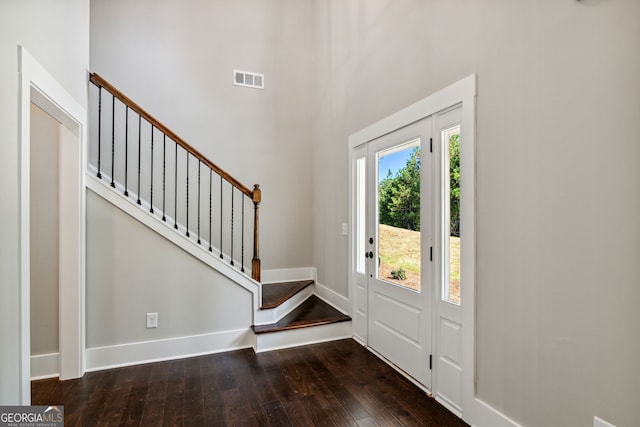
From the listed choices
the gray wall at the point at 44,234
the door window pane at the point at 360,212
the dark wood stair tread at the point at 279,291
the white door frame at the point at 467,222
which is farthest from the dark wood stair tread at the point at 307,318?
the gray wall at the point at 44,234

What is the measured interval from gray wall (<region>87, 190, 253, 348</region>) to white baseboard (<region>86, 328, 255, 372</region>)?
5 centimetres

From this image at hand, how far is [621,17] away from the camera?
135 cm

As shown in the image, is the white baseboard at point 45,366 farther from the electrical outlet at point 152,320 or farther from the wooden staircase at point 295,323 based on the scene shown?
the wooden staircase at point 295,323

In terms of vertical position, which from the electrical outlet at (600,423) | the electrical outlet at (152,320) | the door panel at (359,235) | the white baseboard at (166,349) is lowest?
the white baseboard at (166,349)

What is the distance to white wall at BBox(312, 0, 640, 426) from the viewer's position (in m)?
1.35

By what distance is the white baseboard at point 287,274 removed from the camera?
4633 millimetres

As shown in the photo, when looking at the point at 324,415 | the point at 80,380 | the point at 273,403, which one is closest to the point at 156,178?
the point at 80,380

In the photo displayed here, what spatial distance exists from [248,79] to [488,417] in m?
4.60

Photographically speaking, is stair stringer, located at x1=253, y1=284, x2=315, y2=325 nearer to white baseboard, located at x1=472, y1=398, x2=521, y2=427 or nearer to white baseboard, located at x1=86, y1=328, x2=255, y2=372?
white baseboard, located at x1=86, y1=328, x2=255, y2=372

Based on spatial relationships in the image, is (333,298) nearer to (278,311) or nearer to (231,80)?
(278,311)

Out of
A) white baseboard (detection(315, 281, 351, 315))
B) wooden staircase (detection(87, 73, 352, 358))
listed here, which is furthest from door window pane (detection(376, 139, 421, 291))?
wooden staircase (detection(87, 73, 352, 358))

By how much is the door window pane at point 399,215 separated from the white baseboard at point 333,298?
0.77 metres

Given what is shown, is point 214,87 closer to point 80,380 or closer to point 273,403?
point 80,380

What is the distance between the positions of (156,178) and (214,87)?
148 cm
